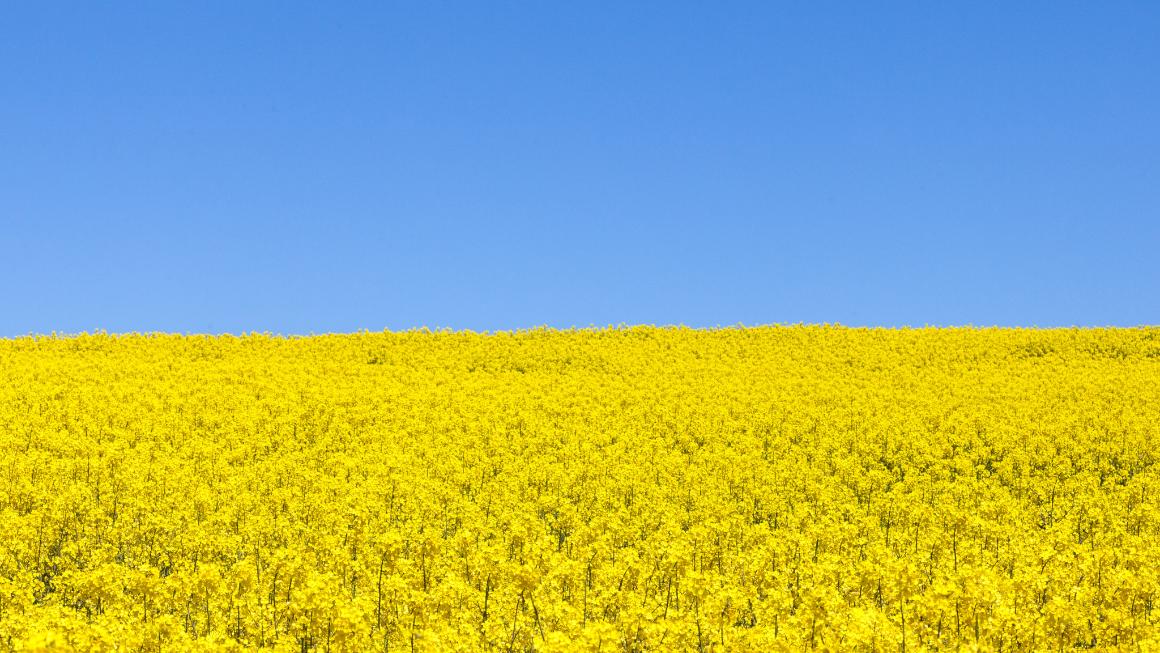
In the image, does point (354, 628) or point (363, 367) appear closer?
point (354, 628)

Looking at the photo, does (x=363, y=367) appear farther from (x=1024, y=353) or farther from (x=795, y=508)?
(x=1024, y=353)

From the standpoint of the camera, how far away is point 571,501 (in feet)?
57.6

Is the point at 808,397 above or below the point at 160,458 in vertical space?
above

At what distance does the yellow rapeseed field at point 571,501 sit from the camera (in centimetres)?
1014

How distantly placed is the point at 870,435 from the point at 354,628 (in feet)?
55.0

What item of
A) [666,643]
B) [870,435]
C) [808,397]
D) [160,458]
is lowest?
[666,643]

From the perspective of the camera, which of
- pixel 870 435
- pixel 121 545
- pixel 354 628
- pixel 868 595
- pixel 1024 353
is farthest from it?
pixel 1024 353

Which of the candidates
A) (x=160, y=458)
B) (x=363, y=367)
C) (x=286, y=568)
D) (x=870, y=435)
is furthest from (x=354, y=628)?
(x=363, y=367)

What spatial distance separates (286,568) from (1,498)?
26.2ft

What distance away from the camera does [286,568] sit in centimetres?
1161

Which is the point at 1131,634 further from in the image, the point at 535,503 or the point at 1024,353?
the point at 1024,353

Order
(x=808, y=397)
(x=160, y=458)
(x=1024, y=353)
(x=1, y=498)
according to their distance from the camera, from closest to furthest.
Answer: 1. (x=1, y=498)
2. (x=160, y=458)
3. (x=808, y=397)
4. (x=1024, y=353)

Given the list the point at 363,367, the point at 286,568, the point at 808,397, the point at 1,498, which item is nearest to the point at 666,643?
the point at 286,568

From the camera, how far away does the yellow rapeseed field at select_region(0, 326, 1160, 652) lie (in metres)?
10.1
